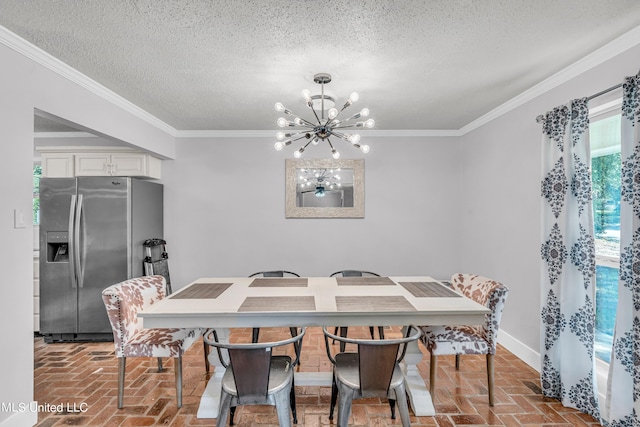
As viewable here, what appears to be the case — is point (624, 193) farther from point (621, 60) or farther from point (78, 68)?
point (78, 68)

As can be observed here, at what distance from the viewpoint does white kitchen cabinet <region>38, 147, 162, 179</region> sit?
11.8 feet

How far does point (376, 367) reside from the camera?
1623 mm

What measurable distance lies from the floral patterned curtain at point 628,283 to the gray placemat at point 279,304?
1.76m

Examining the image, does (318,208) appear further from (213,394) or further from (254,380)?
(254,380)

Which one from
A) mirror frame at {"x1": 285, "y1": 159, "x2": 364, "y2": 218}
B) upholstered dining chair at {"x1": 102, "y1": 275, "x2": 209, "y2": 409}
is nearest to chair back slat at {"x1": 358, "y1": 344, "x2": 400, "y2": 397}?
upholstered dining chair at {"x1": 102, "y1": 275, "x2": 209, "y2": 409}

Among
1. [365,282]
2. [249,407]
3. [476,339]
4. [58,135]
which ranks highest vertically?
[58,135]

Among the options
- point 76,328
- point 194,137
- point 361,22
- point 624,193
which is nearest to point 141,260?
point 76,328

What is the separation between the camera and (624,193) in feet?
6.05

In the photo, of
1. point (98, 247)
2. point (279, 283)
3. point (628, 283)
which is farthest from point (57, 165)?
point (628, 283)

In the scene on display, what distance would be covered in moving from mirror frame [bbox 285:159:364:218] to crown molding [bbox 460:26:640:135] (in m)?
1.57

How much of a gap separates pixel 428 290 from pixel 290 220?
211 centimetres

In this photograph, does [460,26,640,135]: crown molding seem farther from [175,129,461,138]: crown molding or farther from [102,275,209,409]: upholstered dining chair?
[102,275,209,409]: upholstered dining chair

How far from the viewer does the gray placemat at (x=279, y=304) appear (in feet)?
6.47

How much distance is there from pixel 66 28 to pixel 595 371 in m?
3.91
